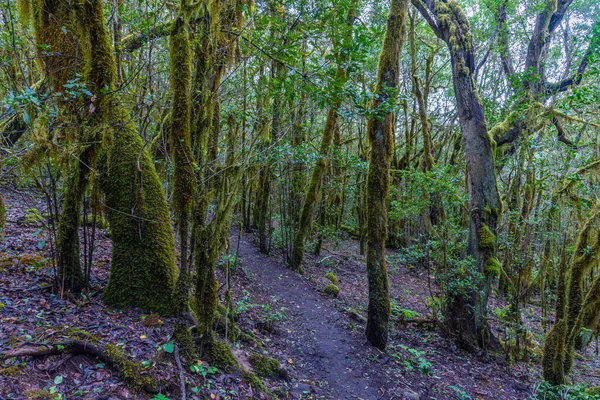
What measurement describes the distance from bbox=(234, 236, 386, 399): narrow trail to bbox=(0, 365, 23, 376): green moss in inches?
150

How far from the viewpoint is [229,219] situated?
4.57m

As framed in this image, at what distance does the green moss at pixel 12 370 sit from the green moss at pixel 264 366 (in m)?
2.76

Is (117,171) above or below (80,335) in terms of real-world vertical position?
above

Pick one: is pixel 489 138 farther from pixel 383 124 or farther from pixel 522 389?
pixel 522 389

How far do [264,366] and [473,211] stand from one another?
6.06 metres

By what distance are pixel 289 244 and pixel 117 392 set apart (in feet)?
33.8

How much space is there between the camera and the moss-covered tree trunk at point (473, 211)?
782 centimetres

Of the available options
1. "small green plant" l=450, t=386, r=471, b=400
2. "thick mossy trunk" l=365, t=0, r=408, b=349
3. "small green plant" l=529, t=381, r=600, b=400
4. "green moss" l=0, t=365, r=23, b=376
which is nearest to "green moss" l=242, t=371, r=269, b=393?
"green moss" l=0, t=365, r=23, b=376

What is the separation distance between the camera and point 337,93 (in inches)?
183

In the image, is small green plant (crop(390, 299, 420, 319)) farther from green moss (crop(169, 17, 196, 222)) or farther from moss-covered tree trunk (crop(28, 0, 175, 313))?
green moss (crop(169, 17, 196, 222))

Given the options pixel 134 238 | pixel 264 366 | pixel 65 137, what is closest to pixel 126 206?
pixel 134 238

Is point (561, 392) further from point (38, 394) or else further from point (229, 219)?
point (38, 394)

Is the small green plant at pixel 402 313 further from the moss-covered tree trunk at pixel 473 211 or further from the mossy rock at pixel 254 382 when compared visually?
the mossy rock at pixel 254 382

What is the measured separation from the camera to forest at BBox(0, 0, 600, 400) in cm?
391
